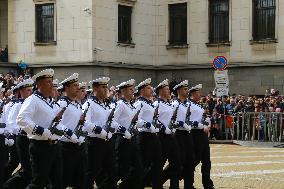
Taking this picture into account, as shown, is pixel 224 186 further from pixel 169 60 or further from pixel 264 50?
pixel 169 60

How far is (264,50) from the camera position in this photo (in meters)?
31.9

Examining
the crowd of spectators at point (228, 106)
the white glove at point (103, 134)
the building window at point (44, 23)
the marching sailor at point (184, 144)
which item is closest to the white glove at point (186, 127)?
the marching sailor at point (184, 144)

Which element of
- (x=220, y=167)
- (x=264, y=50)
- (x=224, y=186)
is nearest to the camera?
(x=224, y=186)

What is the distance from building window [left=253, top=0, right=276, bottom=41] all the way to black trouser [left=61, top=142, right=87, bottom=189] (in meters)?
22.3

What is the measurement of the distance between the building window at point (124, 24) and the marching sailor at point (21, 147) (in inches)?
780

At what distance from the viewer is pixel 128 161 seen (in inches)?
492

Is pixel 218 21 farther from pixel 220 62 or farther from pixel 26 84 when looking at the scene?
pixel 26 84

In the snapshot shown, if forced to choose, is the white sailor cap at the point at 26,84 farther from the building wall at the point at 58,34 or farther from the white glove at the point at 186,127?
the building wall at the point at 58,34

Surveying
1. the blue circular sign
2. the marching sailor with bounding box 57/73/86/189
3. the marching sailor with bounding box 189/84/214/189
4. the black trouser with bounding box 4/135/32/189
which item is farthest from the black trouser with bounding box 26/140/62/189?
the blue circular sign

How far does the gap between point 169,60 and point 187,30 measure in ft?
5.67

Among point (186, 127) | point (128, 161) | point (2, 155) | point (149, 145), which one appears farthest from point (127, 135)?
point (2, 155)

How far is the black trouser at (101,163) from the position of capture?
11516mm

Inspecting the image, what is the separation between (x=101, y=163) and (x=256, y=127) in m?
15.0

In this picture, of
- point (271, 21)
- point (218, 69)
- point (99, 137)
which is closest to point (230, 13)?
point (271, 21)
